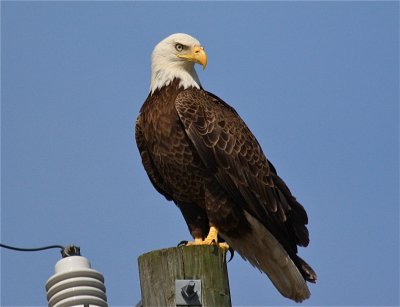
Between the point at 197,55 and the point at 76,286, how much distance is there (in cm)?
331

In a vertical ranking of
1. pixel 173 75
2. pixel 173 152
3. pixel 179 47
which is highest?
pixel 179 47

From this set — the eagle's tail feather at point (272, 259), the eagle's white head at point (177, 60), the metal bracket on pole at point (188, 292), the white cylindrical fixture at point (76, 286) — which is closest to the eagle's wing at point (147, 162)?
the eagle's white head at point (177, 60)

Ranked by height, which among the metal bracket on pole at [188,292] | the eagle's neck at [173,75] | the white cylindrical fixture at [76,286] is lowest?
the metal bracket on pole at [188,292]

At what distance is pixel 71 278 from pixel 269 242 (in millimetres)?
2725

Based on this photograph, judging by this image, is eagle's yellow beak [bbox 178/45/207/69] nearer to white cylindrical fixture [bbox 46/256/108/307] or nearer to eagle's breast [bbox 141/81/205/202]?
eagle's breast [bbox 141/81/205/202]

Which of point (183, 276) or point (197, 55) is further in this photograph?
point (197, 55)

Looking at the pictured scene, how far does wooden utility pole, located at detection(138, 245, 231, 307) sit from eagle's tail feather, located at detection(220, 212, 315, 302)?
7.36 feet

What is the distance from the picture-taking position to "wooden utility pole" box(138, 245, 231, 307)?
A: 194 inches

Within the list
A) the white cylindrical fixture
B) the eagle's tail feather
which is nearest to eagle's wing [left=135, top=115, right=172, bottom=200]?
the eagle's tail feather

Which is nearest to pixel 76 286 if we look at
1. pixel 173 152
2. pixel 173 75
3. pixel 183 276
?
pixel 183 276

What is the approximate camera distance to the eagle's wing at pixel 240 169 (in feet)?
24.4

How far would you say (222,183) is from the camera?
293 inches

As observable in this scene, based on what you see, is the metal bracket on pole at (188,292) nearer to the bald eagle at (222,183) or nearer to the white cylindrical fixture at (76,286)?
the white cylindrical fixture at (76,286)

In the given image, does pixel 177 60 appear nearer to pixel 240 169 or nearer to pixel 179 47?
pixel 179 47
